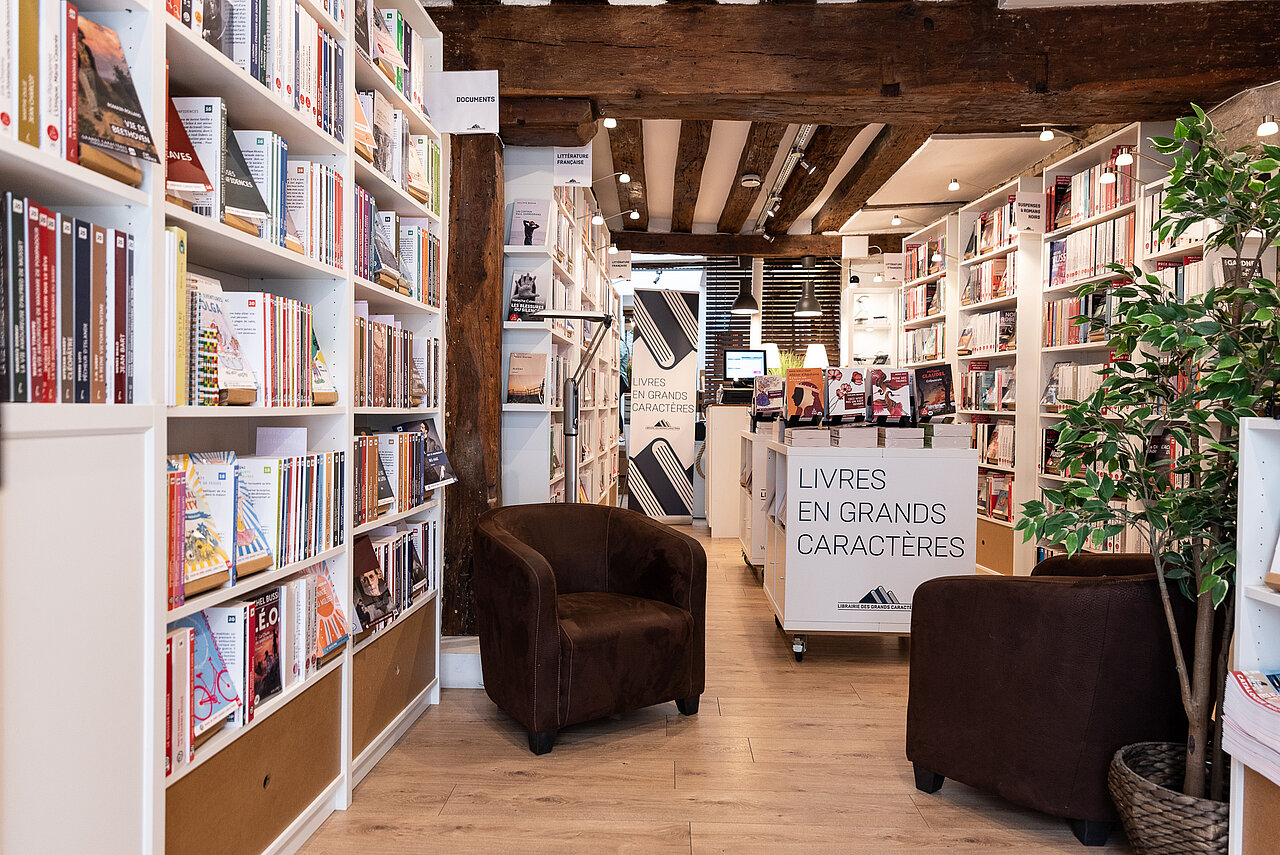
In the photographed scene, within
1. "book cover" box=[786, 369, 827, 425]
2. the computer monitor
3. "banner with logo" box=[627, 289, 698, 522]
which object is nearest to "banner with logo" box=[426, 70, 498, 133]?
"book cover" box=[786, 369, 827, 425]

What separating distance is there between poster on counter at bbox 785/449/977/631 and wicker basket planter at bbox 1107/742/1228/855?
62.8 inches

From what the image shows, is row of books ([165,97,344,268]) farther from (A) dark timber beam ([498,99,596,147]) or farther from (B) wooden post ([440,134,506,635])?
(A) dark timber beam ([498,99,596,147])

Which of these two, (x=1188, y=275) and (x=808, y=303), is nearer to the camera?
(x=1188, y=275)

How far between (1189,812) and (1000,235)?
180 inches

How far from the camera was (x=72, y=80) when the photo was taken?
132 centimetres

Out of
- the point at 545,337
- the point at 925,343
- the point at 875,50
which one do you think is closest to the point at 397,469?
the point at 545,337

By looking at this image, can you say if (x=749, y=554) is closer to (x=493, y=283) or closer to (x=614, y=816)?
(x=493, y=283)

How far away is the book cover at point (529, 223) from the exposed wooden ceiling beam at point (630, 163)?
4.68ft

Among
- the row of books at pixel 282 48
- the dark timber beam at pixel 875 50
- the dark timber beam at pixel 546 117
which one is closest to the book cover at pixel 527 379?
the dark timber beam at pixel 546 117

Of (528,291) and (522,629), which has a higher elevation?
(528,291)

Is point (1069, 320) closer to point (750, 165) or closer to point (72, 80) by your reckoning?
point (750, 165)

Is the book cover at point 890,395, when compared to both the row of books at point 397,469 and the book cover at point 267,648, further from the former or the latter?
the book cover at point 267,648

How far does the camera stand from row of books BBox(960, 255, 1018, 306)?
5689 millimetres

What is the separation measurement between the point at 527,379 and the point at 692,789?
2.00 meters
